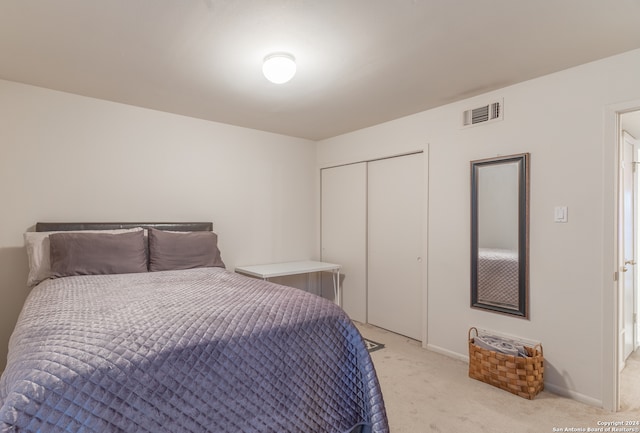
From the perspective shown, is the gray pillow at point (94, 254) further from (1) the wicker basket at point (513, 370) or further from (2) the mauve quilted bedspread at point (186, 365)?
(1) the wicker basket at point (513, 370)

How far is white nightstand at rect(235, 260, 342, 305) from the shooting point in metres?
3.50

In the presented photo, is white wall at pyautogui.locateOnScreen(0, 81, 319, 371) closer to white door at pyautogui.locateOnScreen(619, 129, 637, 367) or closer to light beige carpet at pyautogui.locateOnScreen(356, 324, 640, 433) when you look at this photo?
light beige carpet at pyautogui.locateOnScreen(356, 324, 640, 433)

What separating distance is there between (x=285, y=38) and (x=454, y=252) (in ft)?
7.52

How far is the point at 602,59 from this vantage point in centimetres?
225

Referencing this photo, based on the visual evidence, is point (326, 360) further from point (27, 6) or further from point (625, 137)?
point (625, 137)

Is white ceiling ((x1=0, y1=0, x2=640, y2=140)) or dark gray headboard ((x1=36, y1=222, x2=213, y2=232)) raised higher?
white ceiling ((x1=0, y1=0, x2=640, y2=140))

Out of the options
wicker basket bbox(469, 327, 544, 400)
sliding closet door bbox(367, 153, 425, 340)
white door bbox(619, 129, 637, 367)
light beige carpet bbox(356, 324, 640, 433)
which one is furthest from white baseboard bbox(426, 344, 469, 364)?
white door bbox(619, 129, 637, 367)

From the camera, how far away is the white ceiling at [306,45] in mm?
1725

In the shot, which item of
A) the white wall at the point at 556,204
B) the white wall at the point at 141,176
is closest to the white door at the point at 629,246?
the white wall at the point at 556,204

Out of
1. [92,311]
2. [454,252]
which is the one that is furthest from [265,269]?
[92,311]

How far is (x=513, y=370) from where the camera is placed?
236 cm

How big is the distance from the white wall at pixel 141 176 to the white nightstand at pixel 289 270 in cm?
20

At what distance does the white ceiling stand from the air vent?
5.8 inches

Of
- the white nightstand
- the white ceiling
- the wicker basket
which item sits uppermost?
the white ceiling
